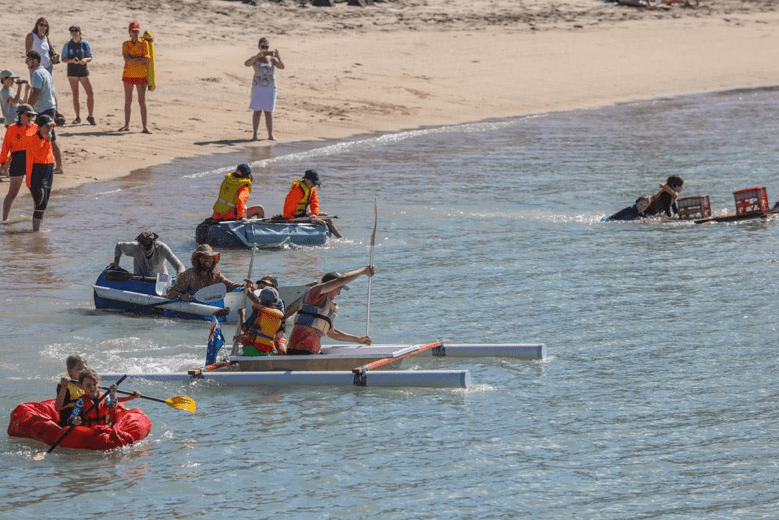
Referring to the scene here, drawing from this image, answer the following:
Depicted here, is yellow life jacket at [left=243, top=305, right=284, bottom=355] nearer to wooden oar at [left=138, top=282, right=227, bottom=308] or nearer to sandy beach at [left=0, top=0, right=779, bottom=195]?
wooden oar at [left=138, top=282, right=227, bottom=308]

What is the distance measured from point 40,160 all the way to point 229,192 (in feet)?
9.46

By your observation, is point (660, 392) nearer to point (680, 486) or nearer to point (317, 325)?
point (680, 486)

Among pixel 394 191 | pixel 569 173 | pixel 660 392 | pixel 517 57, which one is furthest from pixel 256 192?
pixel 517 57

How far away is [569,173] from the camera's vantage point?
26500 millimetres

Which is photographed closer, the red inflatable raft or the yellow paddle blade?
the red inflatable raft

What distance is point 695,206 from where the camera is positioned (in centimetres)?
2128

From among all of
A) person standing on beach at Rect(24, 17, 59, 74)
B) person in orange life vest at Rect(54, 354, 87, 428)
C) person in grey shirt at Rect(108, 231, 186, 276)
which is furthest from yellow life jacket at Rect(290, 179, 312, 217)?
person in orange life vest at Rect(54, 354, 87, 428)

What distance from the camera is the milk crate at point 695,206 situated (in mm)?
21250

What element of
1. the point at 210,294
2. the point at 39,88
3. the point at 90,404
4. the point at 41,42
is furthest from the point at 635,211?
the point at 90,404

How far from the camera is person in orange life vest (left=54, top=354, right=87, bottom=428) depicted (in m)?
11.2

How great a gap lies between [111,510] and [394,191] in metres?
14.6

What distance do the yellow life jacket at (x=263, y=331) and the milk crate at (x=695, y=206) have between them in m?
10.0

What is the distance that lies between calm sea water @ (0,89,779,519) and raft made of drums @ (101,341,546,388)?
150 mm

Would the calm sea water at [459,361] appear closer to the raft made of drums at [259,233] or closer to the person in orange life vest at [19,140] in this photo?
the raft made of drums at [259,233]
